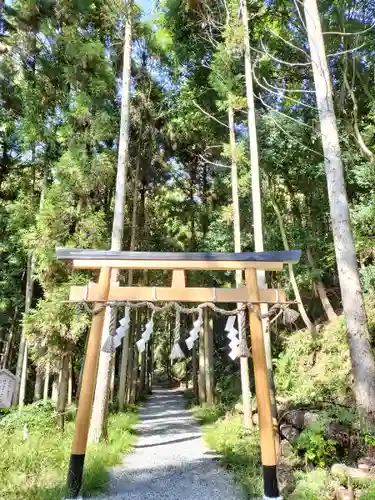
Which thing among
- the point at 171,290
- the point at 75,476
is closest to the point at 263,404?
the point at 171,290

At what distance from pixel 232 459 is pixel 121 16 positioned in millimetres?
10111

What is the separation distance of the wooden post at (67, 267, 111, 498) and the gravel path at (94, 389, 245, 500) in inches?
31.5

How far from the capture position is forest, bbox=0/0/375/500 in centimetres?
517

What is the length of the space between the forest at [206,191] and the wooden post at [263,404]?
0.28 metres

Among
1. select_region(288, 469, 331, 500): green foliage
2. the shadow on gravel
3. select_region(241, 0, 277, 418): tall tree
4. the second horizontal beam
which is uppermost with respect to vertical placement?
select_region(241, 0, 277, 418): tall tree

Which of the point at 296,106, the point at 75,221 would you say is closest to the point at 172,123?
the point at 296,106

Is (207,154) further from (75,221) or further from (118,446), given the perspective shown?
(118,446)

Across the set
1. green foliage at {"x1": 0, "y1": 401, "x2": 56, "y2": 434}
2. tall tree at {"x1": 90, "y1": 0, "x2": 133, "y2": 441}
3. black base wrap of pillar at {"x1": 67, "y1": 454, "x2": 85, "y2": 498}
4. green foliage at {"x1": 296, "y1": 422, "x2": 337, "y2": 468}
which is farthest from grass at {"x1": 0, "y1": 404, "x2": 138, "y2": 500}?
green foliage at {"x1": 296, "y1": 422, "x2": 337, "y2": 468}

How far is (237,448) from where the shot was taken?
650cm

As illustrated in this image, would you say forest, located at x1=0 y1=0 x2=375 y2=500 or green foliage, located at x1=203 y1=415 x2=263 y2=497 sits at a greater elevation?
forest, located at x1=0 y1=0 x2=375 y2=500

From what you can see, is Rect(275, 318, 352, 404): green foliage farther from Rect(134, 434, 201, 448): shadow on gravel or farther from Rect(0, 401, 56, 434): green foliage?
Rect(0, 401, 56, 434): green foliage

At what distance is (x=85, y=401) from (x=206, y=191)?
10.3m

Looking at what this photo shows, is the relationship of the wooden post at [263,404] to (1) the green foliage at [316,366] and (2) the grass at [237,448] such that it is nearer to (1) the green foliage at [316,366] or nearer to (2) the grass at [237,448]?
(2) the grass at [237,448]

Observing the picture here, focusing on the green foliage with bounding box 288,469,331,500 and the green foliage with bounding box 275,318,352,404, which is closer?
the green foliage with bounding box 288,469,331,500
